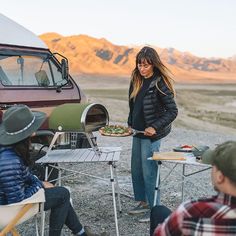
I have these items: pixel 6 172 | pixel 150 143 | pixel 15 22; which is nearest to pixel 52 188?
pixel 6 172

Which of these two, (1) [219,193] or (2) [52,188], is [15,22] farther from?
(1) [219,193]

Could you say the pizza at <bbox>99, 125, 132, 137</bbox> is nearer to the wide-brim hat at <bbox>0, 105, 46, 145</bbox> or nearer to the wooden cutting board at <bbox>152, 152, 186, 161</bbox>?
the wooden cutting board at <bbox>152, 152, 186, 161</bbox>

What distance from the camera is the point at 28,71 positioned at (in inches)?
251

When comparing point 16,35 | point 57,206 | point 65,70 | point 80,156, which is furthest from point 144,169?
point 16,35

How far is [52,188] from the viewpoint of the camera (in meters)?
3.51

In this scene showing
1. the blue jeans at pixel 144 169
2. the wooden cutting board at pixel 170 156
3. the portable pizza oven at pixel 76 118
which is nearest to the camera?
the wooden cutting board at pixel 170 156

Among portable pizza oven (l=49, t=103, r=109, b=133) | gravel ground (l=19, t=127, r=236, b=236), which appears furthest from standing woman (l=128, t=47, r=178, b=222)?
portable pizza oven (l=49, t=103, r=109, b=133)

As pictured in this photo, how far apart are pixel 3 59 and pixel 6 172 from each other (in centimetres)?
330

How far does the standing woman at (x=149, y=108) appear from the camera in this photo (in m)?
4.43

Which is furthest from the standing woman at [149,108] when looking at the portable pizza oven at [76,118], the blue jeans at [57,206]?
the blue jeans at [57,206]

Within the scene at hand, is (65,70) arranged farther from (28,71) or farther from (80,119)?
(80,119)

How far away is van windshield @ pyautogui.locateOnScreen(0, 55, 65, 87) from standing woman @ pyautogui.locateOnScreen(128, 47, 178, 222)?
6.57 ft

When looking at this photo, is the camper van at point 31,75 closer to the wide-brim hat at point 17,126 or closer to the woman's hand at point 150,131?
the woman's hand at point 150,131

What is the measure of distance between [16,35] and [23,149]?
357 cm
